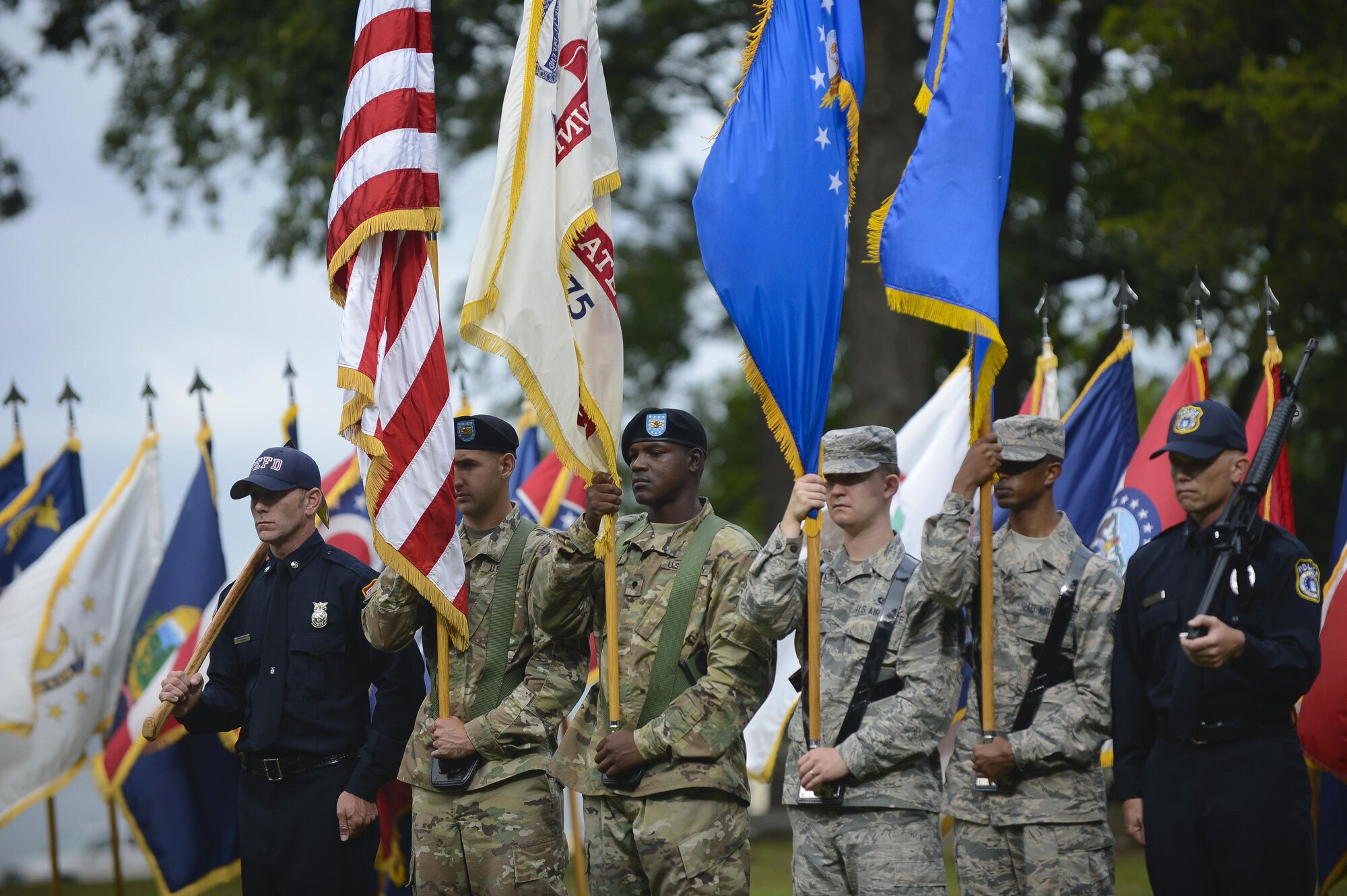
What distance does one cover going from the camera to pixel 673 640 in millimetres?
5273

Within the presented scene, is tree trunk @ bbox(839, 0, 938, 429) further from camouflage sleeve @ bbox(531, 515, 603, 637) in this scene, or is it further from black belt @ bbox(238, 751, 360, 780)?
black belt @ bbox(238, 751, 360, 780)

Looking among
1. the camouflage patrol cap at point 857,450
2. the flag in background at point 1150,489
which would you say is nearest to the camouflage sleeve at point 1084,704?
the camouflage patrol cap at point 857,450

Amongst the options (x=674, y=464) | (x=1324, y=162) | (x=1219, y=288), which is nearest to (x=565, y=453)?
(x=674, y=464)

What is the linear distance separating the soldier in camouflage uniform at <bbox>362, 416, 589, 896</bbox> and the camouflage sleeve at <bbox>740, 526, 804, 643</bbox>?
78 centimetres

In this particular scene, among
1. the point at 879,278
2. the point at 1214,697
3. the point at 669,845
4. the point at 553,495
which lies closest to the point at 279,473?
the point at 669,845

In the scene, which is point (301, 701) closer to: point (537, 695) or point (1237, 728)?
point (537, 695)

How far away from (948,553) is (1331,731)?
2.38 meters

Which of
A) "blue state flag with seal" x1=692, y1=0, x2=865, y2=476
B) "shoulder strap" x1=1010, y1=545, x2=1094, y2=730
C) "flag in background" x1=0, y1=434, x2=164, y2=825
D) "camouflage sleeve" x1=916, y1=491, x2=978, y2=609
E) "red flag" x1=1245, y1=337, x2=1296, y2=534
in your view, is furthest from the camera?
"flag in background" x1=0, y1=434, x2=164, y2=825

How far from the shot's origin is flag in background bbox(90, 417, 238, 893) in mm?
8195

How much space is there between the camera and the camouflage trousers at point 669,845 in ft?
16.5

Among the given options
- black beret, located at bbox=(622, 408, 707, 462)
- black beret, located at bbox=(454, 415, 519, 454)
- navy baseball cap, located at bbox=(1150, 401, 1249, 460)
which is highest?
black beret, located at bbox=(454, 415, 519, 454)

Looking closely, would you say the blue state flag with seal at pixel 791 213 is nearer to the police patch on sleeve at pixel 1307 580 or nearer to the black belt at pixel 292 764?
the police patch on sleeve at pixel 1307 580

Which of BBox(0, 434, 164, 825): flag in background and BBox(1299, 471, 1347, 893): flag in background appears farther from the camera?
BBox(0, 434, 164, 825): flag in background

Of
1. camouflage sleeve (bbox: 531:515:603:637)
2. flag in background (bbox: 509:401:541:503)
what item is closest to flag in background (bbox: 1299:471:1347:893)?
camouflage sleeve (bbox: 531:515:603:637)
